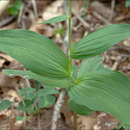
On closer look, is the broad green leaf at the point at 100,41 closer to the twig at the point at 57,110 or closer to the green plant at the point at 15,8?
the twig at the point at 57,110

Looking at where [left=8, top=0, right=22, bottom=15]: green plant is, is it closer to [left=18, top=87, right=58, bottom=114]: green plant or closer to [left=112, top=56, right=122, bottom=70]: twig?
[left=112, top=56, right=122, bottom=70]: twig

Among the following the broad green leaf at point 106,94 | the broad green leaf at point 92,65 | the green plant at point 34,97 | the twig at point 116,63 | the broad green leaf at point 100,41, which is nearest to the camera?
the broad green leaf at point 106,94

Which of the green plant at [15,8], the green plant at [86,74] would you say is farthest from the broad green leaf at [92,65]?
the green plant at [15,8]

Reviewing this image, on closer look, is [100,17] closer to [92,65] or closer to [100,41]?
[92,65]

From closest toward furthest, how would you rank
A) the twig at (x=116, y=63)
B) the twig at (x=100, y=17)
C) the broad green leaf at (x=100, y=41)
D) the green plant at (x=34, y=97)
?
the broad green leaf at (x=100, y=41), the green plant at (x=34, y=97), the twig at (x=116, y=63), the twig at (x=100, y=17)

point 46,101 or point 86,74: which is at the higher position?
point 86,74

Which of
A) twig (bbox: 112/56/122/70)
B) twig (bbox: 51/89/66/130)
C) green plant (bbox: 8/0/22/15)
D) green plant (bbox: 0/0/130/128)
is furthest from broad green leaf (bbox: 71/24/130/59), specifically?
green plant (bbox: 8/0/22/15)

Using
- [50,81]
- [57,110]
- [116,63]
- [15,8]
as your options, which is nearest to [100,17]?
[116,63]

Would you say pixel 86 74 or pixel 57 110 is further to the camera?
pixel 57 110
